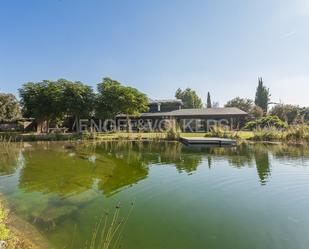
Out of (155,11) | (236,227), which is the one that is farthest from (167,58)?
(236,227)

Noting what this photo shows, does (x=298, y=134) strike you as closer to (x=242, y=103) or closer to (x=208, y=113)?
(x=208, y=113)

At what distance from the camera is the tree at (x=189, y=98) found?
50028mm

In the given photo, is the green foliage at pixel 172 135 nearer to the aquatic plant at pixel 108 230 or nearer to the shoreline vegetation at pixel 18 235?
the aquatic plant at pixel 108 230

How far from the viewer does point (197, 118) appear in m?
27.5

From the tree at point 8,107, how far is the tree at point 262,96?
45.0 m

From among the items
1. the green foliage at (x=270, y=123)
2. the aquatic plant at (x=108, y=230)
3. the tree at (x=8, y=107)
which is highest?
the tree at (x=8, y=107)

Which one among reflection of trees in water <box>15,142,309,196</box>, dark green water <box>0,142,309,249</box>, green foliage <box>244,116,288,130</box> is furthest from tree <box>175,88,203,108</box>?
dark green water <box>0,142,309,249</box>

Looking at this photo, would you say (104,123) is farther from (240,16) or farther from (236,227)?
(236,227)

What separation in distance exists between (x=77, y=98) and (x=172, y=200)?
18081 mm

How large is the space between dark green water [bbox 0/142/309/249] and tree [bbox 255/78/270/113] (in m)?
42.2

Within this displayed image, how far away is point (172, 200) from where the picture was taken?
5664mm

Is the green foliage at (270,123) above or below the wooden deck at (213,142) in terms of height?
above

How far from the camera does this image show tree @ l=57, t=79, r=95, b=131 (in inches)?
838

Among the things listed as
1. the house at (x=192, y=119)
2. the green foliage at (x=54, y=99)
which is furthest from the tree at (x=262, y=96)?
the green foliage at (x=54, y=99)
